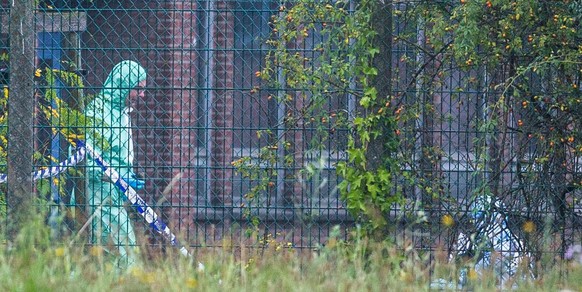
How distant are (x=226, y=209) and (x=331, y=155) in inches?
33.1

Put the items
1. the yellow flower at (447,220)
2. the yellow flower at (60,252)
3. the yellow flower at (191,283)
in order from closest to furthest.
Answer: the yellow flower at (191,283) → the yellow flower at (60,252) → the yellow flower at (447,220)

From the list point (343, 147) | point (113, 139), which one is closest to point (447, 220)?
point (343, 147)

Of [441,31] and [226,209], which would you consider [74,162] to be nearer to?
[226,209]

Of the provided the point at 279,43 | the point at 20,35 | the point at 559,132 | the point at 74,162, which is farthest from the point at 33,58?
the point at 559,132

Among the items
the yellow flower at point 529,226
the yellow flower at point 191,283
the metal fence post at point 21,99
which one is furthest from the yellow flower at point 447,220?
the metal fence post at point 21,99

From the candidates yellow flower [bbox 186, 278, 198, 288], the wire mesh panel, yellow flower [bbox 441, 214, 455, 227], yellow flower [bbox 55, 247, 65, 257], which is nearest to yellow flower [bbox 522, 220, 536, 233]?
the wire mesh panel

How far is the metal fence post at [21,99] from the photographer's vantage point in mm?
6594

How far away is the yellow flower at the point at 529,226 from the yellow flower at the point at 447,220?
463 mm

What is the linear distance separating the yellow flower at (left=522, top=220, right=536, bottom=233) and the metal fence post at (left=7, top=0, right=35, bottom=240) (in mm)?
3196

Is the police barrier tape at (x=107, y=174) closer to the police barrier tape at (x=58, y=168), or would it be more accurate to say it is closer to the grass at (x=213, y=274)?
the police barrier tape at (x=58, y=168)

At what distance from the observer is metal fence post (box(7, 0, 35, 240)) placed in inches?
260

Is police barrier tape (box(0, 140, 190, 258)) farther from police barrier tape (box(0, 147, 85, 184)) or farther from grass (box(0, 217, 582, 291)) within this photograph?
grass (box(0, 217, 582, 291))

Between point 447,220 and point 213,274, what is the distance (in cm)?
215

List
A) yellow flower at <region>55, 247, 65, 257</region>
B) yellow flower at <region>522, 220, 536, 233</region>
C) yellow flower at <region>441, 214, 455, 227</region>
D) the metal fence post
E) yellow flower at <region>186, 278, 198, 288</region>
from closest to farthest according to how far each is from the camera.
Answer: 1. yellow flower at <region>186, 278, 198, 288</region>
2. yellow flower at <region>55, 247, 65, 257</region>
3. yellow flower at <region>441, 214, 455, 227</region>
4. yellow flower at <region>522, 220, 536, 233</region>
5. the metal fence post
